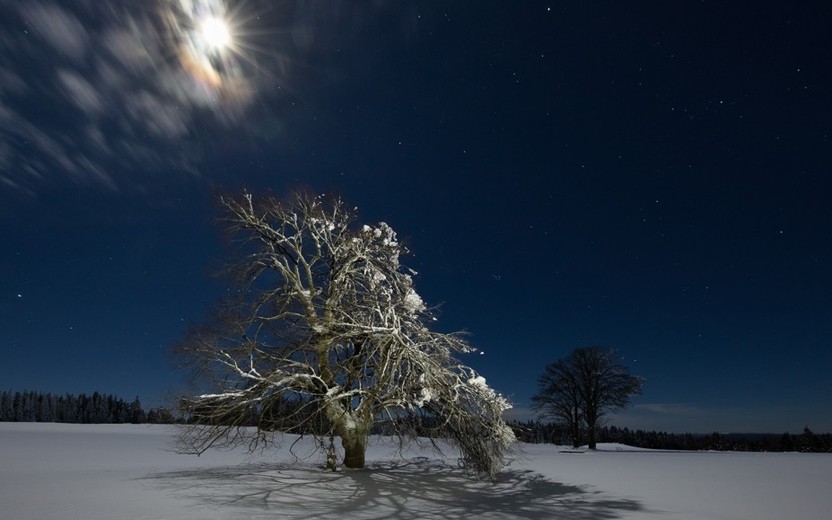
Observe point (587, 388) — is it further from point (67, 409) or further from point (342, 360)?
point (67, 409)

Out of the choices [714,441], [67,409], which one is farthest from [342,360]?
[67,409]

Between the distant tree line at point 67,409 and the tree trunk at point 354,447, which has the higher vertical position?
the tree trunk at point 354,447

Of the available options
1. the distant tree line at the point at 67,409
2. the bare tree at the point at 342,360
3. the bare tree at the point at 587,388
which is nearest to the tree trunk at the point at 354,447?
the bare tree at the point at 342,360

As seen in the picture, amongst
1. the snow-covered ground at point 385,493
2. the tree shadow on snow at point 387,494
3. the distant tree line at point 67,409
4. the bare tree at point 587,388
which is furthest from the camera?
the distant tree line at point 67,409

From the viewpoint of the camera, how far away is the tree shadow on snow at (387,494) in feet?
25.9

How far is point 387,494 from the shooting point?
9.58 metres

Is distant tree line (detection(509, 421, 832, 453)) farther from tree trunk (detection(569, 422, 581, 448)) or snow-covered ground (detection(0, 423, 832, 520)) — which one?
snow-covered ground (detection(0, 423, 832, 520))

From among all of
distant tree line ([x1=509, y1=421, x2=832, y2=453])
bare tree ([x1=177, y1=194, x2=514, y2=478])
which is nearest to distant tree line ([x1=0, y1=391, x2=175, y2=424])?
distant tree line ([x1=509, y1=421, x2=832, y2=453])

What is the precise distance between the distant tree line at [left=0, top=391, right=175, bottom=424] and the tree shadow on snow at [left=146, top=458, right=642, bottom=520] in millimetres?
92050

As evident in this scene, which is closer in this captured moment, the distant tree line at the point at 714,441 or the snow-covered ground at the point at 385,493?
the snow-covered ground at the point at 385,493

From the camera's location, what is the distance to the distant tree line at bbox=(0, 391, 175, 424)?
297 feet

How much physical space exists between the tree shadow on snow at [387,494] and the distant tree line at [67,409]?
302 ft

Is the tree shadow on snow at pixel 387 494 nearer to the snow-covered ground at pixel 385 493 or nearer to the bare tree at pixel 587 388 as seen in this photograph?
the snow-covered ground at pixel 385 493

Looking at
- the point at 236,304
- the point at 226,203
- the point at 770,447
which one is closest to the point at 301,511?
the point at 236,304
